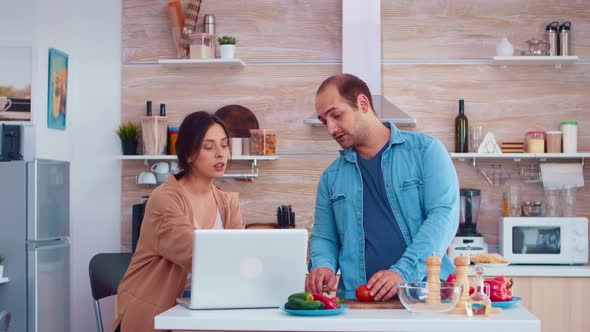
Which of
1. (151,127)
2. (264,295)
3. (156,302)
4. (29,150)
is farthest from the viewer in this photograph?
(151,127)

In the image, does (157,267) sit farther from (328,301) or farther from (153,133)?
(153,133)

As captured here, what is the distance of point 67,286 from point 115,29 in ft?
5.43

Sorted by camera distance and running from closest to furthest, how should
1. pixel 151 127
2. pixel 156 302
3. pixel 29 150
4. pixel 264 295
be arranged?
pixel 264 295, pixel 156 302, pixel 29 150, pixel 151 127

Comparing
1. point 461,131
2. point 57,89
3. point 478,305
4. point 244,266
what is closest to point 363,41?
point 461,131

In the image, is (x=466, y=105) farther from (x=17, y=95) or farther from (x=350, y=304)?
(x=350, y=304)

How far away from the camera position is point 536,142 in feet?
17.7

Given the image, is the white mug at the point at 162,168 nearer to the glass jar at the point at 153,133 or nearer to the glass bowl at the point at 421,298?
the glass jar at the point at 153,133

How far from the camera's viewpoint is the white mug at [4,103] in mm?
5215

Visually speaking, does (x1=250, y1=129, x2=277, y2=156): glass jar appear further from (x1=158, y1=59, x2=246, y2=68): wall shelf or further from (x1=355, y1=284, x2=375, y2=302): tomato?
(x1=355, y1=284, x2=375, y2=302): tomato

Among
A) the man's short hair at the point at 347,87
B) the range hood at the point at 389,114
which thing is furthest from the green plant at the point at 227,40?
the man's short hair at the point at 347,87

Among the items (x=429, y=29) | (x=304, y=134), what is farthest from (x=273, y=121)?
(x=429, y=29)

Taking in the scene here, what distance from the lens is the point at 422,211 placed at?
290 cm

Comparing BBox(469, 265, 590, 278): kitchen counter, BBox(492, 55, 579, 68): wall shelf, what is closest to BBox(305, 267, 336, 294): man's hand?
BBox(469, 265, 590, 278): kitchen counter

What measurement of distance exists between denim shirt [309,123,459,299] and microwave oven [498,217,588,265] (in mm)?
2407
